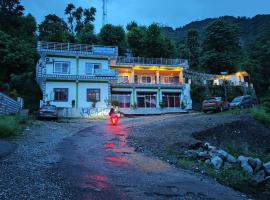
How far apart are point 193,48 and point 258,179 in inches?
2761

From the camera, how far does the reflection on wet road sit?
9307 millimetres

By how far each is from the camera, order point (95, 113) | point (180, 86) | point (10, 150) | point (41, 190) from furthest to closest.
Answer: point (180, 86) → point (95, 113) → point (10, 150) → point (41, 190)

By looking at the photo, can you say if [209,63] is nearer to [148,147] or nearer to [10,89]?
[10,89]

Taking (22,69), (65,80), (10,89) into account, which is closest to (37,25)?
(22,69)

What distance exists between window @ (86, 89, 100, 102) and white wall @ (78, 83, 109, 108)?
36 centimetres

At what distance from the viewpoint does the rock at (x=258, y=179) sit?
11.9m

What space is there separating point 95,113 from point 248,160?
28.9m

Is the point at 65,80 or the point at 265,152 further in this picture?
the point at 65,80

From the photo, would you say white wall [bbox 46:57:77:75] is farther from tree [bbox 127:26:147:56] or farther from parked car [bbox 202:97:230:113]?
tree [bbox 127:26:147:56]

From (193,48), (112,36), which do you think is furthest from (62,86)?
(193,48)

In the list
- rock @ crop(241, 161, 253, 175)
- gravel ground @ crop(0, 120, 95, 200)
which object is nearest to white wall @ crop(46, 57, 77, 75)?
gravel ground @ crop(0, 120, 95, 200)

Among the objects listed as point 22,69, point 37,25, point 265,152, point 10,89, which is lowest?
point 265,152

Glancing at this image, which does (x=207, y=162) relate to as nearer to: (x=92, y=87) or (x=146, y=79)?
(x=92, y=87)

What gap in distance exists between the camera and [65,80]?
43.5m
